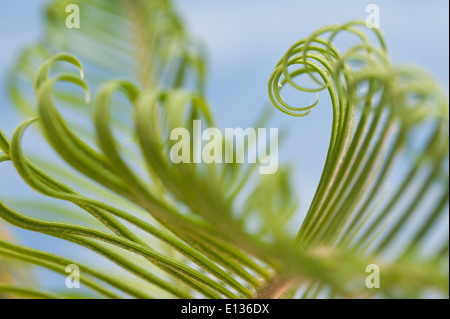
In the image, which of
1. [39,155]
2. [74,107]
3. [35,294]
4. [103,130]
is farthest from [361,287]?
[74,107]

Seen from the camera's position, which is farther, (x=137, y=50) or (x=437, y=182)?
(x=137, y=50)

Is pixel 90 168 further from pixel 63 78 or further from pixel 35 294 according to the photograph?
pixel 35 294

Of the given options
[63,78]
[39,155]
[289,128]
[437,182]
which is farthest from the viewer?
[39,155]

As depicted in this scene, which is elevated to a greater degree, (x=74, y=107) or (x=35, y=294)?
(x=74, y=107)

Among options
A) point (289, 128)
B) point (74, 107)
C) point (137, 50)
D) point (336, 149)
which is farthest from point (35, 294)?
point (137, 50)

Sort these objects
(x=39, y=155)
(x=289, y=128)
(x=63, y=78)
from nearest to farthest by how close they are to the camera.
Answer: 1. (x=63, y=78)
2. (x=289, y=128)
3. (x=39, y=155)

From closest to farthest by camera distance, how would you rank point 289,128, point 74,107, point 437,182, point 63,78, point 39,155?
point 437,182
point 63,78
point 289,128
point 39,155
point 74,107

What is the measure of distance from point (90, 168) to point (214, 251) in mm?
141

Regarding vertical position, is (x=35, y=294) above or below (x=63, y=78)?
below

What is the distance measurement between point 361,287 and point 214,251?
0.47ft

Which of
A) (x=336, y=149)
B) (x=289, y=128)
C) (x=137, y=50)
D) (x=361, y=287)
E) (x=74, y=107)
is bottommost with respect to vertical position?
(x=361, y=287)

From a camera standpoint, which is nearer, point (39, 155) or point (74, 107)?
point (39, 155)
